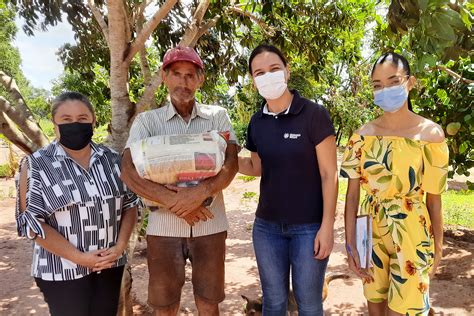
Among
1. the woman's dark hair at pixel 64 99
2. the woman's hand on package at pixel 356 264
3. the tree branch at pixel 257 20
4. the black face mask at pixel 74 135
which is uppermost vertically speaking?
the tree branch at pixel 257 20

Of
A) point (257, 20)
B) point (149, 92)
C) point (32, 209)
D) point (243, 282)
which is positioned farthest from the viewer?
point (243, 282)

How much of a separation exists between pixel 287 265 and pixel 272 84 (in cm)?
98

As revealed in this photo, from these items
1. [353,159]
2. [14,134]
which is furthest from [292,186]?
[14,134]

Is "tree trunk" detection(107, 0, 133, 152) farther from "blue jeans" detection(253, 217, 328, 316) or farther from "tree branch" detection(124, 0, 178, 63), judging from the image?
"blue jeans" detection(253, 217, 328, 316)

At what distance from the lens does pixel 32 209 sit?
5.86 feet

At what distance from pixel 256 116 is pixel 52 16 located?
2.34 m

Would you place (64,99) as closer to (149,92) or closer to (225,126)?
(225,126)

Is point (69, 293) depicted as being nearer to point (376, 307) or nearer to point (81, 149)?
point (81, 149)

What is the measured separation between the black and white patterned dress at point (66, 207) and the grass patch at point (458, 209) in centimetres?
580

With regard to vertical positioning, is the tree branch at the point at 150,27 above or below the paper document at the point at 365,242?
above

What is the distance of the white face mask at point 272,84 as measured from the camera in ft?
6.35

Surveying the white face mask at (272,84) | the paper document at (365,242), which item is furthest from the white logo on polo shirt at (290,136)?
the paper document at (365,242)

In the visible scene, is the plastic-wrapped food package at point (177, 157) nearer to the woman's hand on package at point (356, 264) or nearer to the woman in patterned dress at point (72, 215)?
the woman in patterned dress at point (72, 215)

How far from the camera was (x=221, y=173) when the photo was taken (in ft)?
6.35
